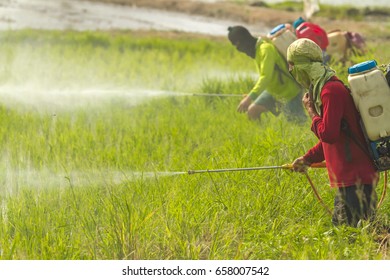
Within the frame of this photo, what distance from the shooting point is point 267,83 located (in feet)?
27.2

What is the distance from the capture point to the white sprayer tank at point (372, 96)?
4875mm

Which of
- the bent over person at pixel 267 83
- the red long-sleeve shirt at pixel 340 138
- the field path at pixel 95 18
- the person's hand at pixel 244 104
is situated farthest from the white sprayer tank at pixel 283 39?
the field path at pixel 95 18

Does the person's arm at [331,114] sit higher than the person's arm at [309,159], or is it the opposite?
the person's arm at [331,114]

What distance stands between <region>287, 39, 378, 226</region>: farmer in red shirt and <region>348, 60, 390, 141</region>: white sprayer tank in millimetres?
104

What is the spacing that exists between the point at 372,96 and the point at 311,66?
1.38 ft

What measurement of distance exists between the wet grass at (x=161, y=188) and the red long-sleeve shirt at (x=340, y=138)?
11.8 inches

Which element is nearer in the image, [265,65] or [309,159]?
[309,159]

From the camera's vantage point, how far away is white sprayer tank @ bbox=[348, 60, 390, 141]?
4.88 m

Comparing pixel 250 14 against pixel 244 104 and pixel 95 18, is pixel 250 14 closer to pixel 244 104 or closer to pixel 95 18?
pixel 95 18

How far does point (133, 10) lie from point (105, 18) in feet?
6.91

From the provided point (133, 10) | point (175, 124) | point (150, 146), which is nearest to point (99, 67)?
point (175, 124)

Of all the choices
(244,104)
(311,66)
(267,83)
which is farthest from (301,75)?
(244,104)

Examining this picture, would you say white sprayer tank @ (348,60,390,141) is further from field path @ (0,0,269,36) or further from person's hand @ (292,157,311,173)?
field path @ (0,0,269,36)

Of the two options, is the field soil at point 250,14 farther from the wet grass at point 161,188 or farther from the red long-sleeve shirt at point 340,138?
the red long-sleeve shirt at point 340,138
